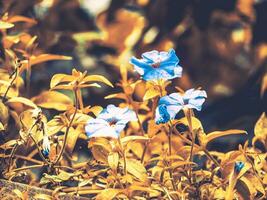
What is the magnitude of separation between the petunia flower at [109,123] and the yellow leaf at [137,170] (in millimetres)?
72

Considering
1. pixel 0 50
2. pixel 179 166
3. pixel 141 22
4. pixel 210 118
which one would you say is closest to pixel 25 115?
pixel 179 166

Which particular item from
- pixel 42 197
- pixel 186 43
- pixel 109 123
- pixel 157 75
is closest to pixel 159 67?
pixel 157 75

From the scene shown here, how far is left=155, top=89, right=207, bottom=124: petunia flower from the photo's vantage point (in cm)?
99

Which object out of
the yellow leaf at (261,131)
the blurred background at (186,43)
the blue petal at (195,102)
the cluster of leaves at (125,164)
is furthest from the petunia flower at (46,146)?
the blurred background at (186,43)

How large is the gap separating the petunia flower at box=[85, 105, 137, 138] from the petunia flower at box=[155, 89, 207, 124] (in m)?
0.04

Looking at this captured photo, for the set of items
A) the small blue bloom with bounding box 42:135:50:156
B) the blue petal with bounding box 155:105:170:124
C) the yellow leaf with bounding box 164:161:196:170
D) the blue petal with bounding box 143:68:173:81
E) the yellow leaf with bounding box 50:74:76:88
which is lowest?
the yellow leaf with bounding box 164:161:196:170

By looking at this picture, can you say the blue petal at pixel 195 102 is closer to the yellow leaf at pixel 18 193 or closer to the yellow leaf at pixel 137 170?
the yellow leaf at pixel 137 170

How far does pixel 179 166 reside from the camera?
104cm

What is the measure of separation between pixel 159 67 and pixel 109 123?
0.38 ft

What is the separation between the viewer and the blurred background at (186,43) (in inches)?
75.8

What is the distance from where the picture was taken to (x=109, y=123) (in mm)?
1004

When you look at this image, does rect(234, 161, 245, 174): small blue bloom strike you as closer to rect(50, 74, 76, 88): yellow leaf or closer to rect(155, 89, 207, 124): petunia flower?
rect(155, 89, 207, 124): petunia flower

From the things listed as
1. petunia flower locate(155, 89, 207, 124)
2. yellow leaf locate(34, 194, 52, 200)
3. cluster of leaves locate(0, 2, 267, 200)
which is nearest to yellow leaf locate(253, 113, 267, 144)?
cluster of leaves locate(0, 2, 267, 200)

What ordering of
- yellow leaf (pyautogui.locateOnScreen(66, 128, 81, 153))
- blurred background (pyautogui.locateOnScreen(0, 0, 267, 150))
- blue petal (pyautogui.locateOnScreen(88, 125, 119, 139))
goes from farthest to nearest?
blurred background (pyautogui.locateOnScreen(0, 0, 267, 150))
yellow leaf (pyautogui.locateOnScreen(66, 128, 81, 153))
blue petal (pyautogui.locateOnScreen(88, 125, 119, 139))
